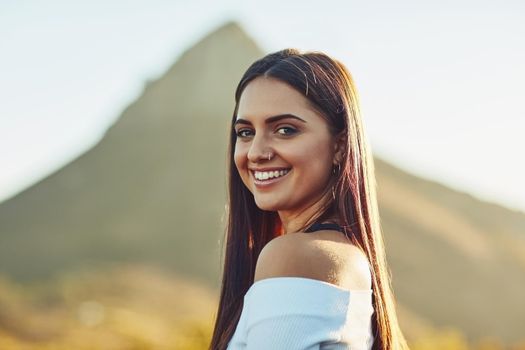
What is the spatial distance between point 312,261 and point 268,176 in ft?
1.53

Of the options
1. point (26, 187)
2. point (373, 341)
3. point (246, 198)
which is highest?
point (26, 187)

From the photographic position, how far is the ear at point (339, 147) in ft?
7.98

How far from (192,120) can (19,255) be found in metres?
26.4

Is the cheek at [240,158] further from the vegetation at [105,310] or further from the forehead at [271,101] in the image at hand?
the vegetation at [105,310]

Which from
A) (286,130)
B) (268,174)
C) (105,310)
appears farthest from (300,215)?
(105,310)

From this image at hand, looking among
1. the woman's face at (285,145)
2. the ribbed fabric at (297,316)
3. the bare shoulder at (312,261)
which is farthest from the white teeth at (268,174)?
the ribbed fabric at (297,316)

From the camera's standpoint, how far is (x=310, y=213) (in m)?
2.46

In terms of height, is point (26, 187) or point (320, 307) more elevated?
point (26, 187)

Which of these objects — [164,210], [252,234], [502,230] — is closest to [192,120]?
[164,210]

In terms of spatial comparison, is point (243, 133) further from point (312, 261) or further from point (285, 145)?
point (312, 261)

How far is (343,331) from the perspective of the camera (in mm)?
2061

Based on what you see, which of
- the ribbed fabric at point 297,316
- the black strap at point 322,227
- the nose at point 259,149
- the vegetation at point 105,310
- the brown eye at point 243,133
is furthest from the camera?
the vegetation at point 105,310

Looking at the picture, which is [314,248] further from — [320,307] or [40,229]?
[40,229]

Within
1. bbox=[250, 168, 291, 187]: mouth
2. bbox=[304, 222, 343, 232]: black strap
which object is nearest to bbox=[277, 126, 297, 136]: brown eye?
bbox=[250, 168, 291, 187]: mouth
